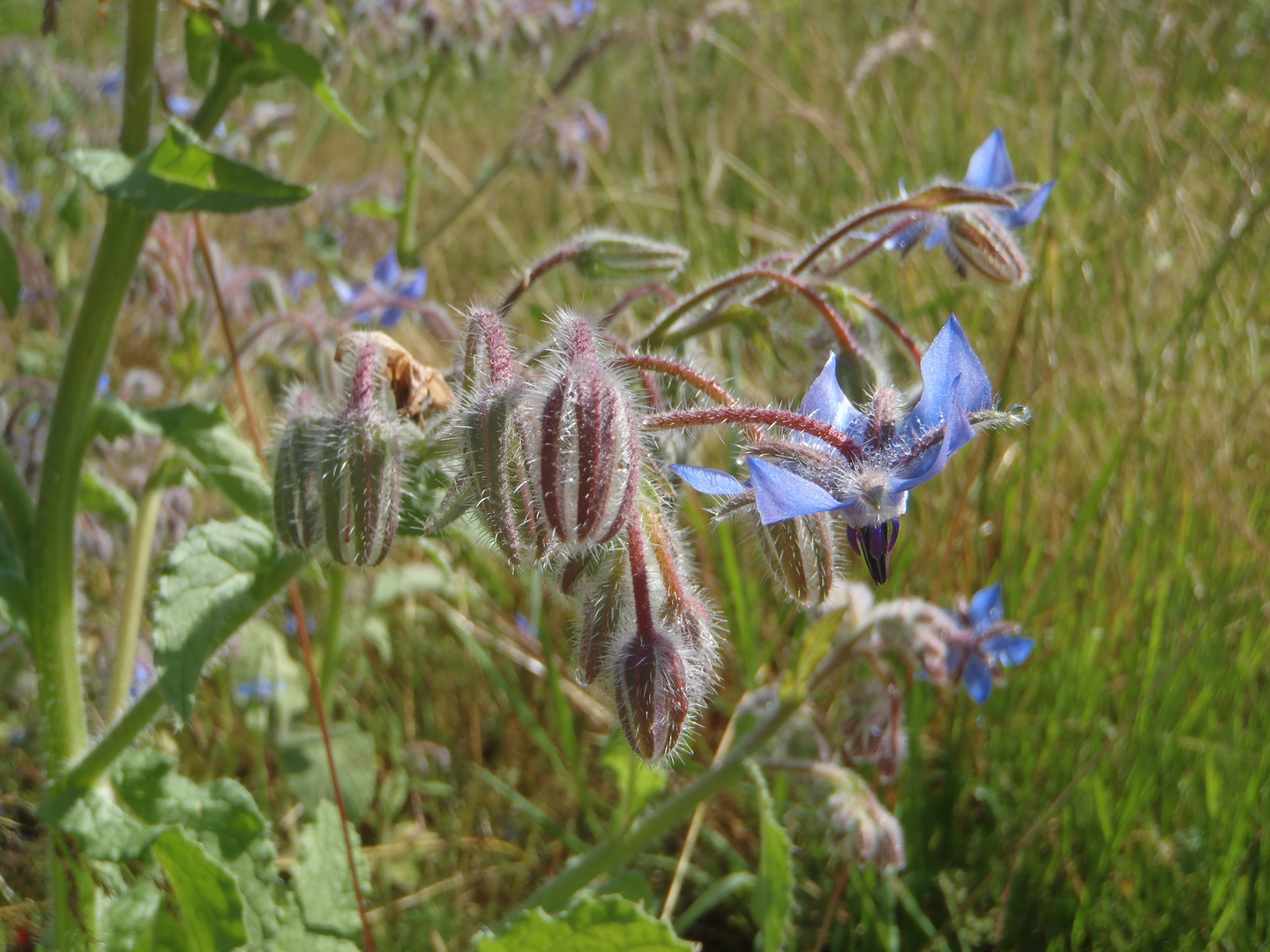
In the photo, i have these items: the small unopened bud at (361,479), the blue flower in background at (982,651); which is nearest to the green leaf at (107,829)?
the small unopened bud at (361,479)

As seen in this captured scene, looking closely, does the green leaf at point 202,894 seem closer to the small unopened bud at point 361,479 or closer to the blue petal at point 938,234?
the small unopened bud at point 361,479

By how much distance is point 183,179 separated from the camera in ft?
3.89

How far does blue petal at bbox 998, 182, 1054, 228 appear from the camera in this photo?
4.41 feet

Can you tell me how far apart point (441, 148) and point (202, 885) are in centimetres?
572

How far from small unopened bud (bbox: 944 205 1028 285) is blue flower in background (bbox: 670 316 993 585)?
0.46 metres

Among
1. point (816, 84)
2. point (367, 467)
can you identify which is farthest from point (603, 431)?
point (816, 84)

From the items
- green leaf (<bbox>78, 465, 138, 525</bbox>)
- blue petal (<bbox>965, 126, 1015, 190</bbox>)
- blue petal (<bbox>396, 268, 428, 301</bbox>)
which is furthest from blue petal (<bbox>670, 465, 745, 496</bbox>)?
blue petal (<bbox>396, 268, 428, 301</bbox>)

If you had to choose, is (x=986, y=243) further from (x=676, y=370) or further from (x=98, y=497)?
(x=98, y=497)

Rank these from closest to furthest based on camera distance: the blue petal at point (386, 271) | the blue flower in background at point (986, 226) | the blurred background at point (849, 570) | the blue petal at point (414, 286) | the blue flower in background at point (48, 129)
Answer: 1. the blue flower in background at point (986, 226)
2. the blurred background at point (849, 570)
3. the blue petal at point (414, 286)
4. the blue petal at point (386, 271)
5. the blue flower in background at point (48, 129)

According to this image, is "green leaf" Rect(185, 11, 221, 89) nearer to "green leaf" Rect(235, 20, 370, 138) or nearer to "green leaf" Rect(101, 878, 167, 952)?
"green leaf" Rect(235, 20, 370, 138)

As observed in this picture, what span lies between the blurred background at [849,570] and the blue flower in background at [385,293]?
6 cm

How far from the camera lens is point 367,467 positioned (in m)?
1.06

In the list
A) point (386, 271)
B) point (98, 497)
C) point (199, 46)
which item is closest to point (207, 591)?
point (98, 497)

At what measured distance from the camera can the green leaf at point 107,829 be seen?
1219 mm
